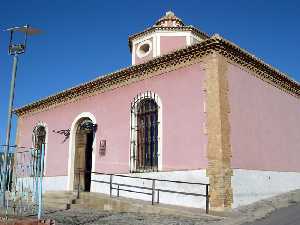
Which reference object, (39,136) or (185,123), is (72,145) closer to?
(39,136)

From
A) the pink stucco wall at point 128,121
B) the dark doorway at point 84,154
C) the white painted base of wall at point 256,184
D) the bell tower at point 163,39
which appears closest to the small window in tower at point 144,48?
the bell tower at point 163,39

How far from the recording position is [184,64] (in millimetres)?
11398

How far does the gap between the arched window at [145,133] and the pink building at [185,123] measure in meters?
0.03

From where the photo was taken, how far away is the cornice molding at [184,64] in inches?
428

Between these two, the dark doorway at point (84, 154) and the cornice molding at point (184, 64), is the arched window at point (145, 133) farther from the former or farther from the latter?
the dark doorway at point (84, 154)

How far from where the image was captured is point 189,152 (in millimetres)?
10633

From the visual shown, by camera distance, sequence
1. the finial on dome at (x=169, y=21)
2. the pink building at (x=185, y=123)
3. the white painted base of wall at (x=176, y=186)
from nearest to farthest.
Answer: the white painted base of wall at (x=176, y=186) → the pink building at (x=185, y=123) → the finial on dome at (x=169, y=21)

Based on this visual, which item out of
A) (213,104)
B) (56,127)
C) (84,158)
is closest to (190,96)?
(213,104)

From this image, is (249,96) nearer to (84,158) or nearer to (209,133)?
(209,133)

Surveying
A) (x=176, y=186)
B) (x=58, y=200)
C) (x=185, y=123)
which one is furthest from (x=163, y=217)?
(x=58, y=200)

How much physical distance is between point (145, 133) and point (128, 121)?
83 centimetres

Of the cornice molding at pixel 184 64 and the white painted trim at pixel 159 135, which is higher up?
the cornice molding at pixel 184 64

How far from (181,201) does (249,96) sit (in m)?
3.92

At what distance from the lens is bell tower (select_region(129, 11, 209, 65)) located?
1454 centimetres
